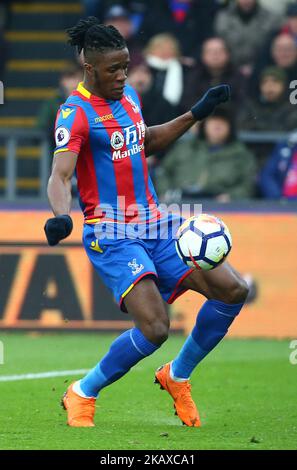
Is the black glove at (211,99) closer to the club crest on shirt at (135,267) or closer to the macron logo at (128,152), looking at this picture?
the macron logo at (128,152)

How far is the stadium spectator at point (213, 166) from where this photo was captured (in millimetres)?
11906

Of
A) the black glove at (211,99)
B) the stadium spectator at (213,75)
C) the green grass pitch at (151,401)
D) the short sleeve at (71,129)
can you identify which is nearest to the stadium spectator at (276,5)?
the stadium spectator at (213,75)

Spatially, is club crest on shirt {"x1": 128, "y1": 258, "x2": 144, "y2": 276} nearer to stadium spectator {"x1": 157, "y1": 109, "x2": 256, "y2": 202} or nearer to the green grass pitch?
the green grass pitch

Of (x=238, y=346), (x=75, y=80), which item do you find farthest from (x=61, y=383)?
(x=75, y=80)

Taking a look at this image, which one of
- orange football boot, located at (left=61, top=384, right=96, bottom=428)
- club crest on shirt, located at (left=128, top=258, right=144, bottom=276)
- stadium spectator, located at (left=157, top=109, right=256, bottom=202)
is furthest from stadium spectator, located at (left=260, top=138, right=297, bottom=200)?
orange football boot, located at (left=61, top=384, right=96, bottom=428)

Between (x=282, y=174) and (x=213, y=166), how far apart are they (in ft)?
2.47

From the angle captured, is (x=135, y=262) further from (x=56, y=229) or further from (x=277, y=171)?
(x=277, y=171)

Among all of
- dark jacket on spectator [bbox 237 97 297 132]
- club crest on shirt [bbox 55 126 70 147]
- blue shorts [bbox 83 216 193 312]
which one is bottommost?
dark jacket on spectator [bbox 237 97 297 132]

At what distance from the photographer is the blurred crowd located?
12000mm

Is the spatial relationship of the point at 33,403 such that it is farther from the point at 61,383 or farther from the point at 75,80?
the point at 75,80

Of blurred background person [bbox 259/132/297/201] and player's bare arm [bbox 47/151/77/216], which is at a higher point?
player's bare arm [bbox 47/151/77/216]

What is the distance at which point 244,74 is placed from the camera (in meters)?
13.0

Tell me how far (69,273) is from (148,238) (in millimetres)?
4913

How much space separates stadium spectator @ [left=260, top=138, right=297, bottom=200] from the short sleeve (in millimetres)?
5705
